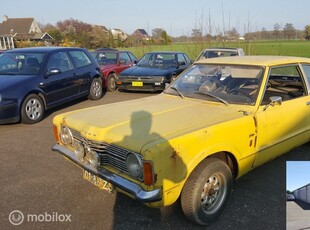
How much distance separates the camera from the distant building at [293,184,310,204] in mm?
2475

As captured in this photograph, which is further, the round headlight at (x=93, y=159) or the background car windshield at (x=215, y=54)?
the background car windshield at (x=215, y=54)

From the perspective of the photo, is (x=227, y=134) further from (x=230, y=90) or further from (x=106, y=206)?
(x=106, y=206)

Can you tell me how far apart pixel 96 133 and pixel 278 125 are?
2.24 metres

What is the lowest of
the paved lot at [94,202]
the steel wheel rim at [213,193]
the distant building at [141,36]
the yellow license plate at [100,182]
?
the paved lot at [94,202]

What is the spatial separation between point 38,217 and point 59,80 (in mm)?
4911

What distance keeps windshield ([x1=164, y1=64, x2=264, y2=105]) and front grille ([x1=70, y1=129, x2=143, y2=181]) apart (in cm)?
156

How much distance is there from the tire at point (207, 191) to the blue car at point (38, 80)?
16.3 feet

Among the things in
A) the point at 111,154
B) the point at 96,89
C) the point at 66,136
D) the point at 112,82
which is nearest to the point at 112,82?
the point at 112,82

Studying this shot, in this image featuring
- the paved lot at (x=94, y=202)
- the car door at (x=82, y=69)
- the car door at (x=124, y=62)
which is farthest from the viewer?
the car door at (x=124, y=62)

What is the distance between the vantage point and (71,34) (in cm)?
4919

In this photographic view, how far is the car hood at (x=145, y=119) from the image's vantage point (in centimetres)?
269

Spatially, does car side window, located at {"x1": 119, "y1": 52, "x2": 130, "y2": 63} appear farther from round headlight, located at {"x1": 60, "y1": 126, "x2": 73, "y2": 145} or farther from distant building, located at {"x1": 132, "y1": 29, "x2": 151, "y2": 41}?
distant building, located at {"x1": 132, "y1": 29, "x2": 151, "y2": 41}

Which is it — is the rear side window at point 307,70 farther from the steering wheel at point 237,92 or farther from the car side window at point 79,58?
the car side window at point 79,58

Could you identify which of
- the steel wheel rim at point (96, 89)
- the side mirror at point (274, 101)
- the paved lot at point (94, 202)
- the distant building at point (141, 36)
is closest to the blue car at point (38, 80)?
the steel wheel rim at point (96, 89)
